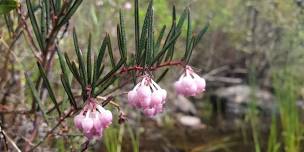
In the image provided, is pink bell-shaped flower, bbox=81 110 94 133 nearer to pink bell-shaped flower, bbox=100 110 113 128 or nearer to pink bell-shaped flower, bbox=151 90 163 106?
pink bell-shaped flower, bbox=100 110 113 128

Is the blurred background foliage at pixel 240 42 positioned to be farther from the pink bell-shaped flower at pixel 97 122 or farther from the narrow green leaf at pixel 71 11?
the pink bell-shaped flower at pixel 97 122

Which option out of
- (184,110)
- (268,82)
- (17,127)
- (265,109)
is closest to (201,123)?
(184,110)

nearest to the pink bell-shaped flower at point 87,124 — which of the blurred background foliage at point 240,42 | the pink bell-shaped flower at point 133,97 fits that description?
the pink bell-shaped flower at point 133,97

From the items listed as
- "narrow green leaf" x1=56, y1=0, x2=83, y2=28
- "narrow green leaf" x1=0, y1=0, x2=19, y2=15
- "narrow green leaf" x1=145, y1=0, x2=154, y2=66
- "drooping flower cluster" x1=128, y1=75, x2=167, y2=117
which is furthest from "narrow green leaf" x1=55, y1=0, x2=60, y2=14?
"drooping flower cluster" x1=128, y1=75, x2=167, y2=117

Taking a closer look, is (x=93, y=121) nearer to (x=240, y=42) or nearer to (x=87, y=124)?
(x=87, y=124)

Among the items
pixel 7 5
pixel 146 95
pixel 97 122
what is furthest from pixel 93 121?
pixel 7 5

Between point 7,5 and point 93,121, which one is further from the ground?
point 7,5

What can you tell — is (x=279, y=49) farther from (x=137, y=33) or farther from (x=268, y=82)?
(x=137, y=33)
